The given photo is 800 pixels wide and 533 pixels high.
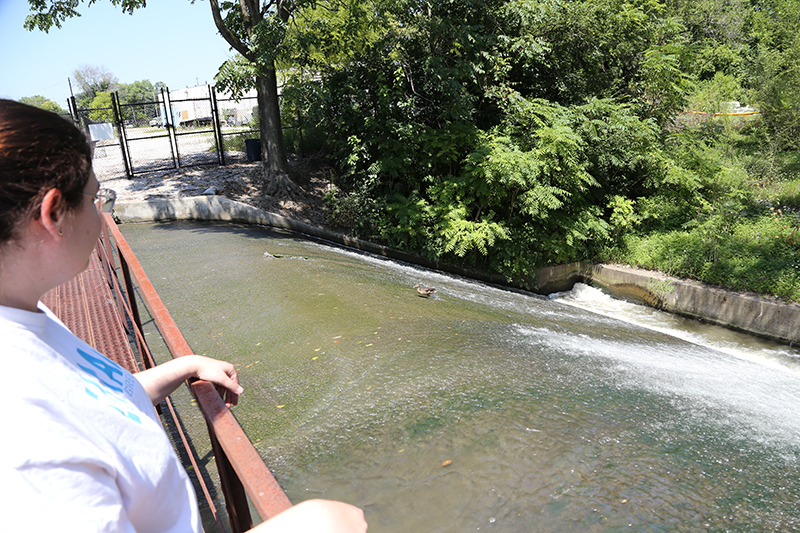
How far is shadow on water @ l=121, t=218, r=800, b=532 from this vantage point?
12.6 feet

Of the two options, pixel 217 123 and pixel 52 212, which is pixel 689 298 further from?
pixel 217 123

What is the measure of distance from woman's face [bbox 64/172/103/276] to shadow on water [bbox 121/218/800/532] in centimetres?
325

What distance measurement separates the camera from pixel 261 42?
1049cm

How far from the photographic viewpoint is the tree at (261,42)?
33.6 feet

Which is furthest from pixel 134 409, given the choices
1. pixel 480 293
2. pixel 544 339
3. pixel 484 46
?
pixel 484 46

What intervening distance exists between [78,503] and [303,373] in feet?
16.0

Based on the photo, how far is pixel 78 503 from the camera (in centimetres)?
71

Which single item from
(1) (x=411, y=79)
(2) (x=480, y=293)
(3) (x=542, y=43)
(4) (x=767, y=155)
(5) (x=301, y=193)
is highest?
(3) (x=542, y=43)

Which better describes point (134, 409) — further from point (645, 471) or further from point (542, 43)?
point (542, 43)

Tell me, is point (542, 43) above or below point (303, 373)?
above

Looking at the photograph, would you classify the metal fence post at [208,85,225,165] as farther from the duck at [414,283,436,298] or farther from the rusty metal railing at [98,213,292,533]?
the rusty metal railing at [98,213,292,533]

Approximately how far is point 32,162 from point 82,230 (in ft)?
Answer: 0.50

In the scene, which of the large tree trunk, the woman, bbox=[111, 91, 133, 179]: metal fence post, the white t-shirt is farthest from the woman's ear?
bbox=[111, 91, 133, 179]: metal fence post

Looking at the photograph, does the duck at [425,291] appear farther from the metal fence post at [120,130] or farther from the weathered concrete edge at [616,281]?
the metal fence post at [120,130]
